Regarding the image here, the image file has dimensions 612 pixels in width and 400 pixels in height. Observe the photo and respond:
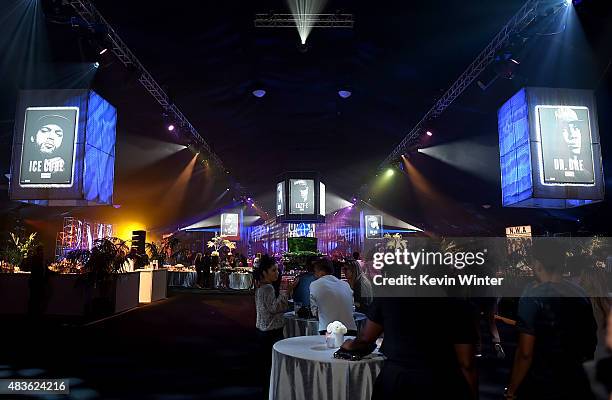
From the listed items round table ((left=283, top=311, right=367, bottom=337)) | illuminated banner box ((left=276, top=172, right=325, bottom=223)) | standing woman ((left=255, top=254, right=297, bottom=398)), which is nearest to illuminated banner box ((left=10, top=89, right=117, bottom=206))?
round table ((left=283, top=311, right=367, bottom=337))

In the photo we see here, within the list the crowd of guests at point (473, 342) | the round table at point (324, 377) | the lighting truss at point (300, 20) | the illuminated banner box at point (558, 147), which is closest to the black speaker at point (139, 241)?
the lighting truss at point (300, 20)

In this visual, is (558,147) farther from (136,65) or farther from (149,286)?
(149,286)

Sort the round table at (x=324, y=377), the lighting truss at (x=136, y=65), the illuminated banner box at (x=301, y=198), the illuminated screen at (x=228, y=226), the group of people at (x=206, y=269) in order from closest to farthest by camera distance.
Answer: the round table at (x=324, y=377) < the lighting truss at (x=136, y=65) < the illuminated banner box at (x=301, y=198) < the group of people at (x=206, y=269) < the illuminated screen at (x=228, y=226)

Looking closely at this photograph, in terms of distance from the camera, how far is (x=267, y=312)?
12.6 feet

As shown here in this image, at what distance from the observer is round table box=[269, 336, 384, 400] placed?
2.57 meters

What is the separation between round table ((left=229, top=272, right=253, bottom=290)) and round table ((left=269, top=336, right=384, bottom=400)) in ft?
44.1

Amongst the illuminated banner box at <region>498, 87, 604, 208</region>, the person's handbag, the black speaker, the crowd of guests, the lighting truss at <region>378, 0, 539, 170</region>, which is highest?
the lighting truss at <region>378, 0, 539, 170</region>

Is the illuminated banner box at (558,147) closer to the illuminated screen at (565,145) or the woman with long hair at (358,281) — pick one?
the illuminated screen at (565,145)

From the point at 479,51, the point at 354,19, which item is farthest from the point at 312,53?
the point at 479,51

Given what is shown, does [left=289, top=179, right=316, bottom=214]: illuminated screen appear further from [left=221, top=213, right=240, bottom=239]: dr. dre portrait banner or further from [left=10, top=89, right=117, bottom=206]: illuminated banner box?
[left=221, top=213, right=240, bottom=239]: dr. dre portrait banner

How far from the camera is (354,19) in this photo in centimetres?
696

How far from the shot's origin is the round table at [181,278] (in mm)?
16031

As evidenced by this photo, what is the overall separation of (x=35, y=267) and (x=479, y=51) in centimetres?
907

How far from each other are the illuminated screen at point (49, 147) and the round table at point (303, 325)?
13.9ft
